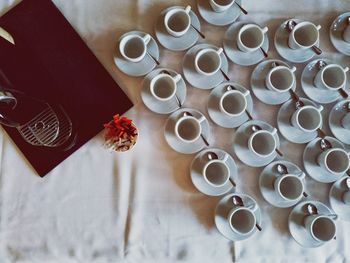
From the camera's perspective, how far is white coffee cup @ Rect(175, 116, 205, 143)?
0.93 m

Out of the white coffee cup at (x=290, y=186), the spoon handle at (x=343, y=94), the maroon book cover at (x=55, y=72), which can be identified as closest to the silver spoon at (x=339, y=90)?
the spoon handle at (x=343, y=94)

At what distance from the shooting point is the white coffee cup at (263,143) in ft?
3.04

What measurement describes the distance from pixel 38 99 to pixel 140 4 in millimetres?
330

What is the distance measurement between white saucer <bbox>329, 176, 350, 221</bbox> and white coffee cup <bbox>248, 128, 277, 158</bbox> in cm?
17

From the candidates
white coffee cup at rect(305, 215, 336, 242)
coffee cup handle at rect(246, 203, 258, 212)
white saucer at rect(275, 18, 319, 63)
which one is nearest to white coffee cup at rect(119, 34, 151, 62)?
white saucer at rect(275, 18, 319, 63)

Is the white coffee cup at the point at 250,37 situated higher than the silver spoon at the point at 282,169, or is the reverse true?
the white coffee cup at the point at 250,37

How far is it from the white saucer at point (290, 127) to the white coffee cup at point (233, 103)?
10cm

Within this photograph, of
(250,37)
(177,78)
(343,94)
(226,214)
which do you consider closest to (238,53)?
(250,37)

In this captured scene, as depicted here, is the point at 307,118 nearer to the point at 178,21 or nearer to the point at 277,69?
the point at 277,69

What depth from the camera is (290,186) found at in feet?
3.12

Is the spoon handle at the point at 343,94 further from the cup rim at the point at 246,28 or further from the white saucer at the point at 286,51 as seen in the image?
the cup rim at the point at 246,28

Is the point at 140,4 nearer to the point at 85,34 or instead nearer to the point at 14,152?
the point at 85,34

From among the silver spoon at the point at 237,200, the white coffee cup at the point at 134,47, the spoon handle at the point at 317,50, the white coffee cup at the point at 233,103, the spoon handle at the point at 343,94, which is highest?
the white coffee cup at the point at 134,47

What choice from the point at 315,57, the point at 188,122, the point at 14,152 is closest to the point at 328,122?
the point at 315,57
